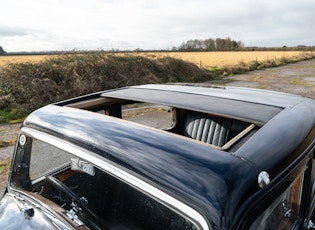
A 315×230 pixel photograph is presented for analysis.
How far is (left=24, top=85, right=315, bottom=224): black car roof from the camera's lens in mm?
944

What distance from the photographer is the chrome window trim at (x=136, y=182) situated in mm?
922

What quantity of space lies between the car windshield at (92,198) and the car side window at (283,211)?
34 centimetres

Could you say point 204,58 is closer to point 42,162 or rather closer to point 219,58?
point 219,58

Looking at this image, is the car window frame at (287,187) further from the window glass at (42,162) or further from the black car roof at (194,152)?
the window glass at (42,162)

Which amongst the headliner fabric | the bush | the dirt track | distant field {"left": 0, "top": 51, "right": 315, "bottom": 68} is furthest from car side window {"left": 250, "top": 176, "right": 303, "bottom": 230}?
distant field {"left": 0, "top": 51, "right": 315, "bottom": 68}

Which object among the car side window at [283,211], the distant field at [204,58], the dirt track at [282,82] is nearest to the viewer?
the car side window at [283,211]

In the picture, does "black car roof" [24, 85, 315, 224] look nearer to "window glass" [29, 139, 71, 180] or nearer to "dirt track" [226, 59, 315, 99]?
"window glass" [29, 139, 71, 180]

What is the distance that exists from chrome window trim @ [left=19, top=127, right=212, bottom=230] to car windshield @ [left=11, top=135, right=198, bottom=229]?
0.13 ft

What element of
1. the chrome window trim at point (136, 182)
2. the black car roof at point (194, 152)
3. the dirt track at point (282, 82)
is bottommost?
the dirt track at point (282, 82)

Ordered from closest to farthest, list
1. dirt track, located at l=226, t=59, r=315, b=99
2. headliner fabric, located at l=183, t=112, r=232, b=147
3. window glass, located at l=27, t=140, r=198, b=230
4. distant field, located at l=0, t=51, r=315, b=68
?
window glass, located at l=27, t=140, r=198, b=230 → headliner fabric, located at l=183, t=112, r=232, b=147 → distant field, located at l=0, t=51, r=315, b=68 → dirt track, located at l=226, t=59, r=315, b=99

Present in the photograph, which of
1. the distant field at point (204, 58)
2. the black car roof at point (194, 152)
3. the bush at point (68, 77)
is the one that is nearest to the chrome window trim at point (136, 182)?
the black car roof at point (194, 152)

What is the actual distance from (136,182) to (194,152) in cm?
26

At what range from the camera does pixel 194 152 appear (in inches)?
43.6

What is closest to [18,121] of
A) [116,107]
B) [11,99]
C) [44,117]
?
[11,99]
